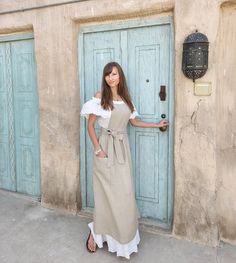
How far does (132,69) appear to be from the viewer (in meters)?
3.57

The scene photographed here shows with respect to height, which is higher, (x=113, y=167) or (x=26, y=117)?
(x=26, y=117)

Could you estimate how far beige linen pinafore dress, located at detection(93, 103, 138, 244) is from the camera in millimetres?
3053

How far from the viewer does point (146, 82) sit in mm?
3527

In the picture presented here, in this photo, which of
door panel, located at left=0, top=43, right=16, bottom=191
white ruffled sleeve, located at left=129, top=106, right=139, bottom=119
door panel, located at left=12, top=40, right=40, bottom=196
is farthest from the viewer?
door panel, located at left=0, top=43, right=16, bottom=191

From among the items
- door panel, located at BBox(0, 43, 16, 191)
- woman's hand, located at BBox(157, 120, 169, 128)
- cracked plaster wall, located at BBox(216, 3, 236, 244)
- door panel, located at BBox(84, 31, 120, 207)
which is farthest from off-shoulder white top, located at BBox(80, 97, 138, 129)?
door panel, located at BBox(0, 43, 16, 191)

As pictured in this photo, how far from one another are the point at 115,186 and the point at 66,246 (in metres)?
0.93

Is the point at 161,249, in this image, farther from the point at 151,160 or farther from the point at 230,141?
the point at 230,141

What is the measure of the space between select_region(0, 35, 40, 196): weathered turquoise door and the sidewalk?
2.37 ft

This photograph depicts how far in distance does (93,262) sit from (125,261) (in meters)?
Answer: 0.32

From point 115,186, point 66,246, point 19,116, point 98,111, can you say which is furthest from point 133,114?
point 19,116

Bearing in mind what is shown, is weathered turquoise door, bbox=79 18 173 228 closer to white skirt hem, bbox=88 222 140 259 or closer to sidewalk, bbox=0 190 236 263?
sidewalk, bbox=0 190 236 263

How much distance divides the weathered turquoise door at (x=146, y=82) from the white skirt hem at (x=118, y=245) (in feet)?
1.87

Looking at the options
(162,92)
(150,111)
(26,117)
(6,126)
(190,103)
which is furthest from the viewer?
(6,126)

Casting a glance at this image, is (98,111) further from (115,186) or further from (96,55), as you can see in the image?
(96,55)
